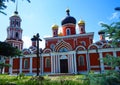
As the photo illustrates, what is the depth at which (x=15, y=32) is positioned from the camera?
3447 centimetres

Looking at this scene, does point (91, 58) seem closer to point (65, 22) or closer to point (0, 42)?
point (65, 22)

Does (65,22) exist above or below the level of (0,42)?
above

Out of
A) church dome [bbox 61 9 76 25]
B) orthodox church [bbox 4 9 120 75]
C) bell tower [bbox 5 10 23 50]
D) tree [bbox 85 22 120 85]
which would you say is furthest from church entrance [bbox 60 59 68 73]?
tree [bbox 85 22 120 85]

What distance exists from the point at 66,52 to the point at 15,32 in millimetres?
14131

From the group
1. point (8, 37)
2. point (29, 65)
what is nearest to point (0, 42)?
point (29, 65)

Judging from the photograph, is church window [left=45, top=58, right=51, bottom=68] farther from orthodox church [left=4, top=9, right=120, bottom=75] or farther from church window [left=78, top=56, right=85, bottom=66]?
church window [left=78, top=56, right=85, bottom=66]

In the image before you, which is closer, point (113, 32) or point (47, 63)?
point (113, 32)

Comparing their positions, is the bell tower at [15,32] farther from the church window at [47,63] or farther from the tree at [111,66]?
the tree at [111,66]

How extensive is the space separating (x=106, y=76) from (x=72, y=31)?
26373mm

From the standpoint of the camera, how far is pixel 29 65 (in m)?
29.7

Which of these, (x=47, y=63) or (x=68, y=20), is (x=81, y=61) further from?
(x=68, y=20)

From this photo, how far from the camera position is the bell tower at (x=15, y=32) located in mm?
33938

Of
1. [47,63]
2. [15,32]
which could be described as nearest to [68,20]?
[47,63]

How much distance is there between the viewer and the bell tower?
111ft
